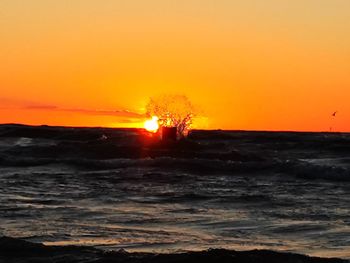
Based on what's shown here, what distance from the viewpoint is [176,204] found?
45.9ft

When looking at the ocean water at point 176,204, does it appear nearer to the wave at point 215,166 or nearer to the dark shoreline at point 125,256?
the wave at point 215,166

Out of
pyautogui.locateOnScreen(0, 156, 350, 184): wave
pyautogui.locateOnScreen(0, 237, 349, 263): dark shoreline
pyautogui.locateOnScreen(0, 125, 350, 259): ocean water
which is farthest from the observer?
pyautogui.locateOnScreen(0, 156, 350, 184): wave

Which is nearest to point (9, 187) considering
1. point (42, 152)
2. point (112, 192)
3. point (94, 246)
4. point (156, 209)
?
point (112, 192)

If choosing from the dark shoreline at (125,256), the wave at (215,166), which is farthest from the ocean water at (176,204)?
the dark shoreline at (125,256)

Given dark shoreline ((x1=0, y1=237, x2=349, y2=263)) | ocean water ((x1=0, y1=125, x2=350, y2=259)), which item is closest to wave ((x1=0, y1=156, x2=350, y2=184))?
ocean water ((x1=0, y1=125, x2=350, y2=259))

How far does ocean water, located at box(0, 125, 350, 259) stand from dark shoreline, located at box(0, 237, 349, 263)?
1.81 feet

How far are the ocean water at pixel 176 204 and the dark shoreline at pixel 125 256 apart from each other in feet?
1.81

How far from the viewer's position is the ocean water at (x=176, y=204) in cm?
981

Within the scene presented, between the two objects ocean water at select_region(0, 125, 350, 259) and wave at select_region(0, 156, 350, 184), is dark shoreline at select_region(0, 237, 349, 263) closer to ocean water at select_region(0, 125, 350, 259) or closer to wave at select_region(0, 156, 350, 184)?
ocean water at select_region(0, 125, 350, 259)

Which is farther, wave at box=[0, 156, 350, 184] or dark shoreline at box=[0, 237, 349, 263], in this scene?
wave at box=[0, 156, 350, 184]

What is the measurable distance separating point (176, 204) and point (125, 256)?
18.6 ft

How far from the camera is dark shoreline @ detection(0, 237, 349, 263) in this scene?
8164mm

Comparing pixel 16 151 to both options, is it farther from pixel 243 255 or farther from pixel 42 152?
pixel 243 255

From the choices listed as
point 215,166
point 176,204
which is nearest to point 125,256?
point 176,204
